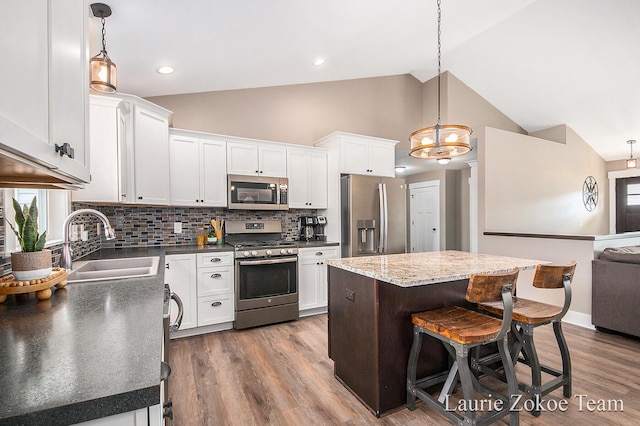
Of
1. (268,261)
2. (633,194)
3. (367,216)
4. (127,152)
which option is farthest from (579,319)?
(127,152)

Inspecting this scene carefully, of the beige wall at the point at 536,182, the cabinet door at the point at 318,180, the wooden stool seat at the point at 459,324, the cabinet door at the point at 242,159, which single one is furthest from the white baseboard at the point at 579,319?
the cabinet door at the point at 242,159

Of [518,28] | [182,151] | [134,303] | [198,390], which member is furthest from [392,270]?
[518,28]

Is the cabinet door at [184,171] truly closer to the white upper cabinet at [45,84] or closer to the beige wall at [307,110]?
the beige wall at [307,110]

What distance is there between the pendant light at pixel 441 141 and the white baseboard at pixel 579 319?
8.40 ft


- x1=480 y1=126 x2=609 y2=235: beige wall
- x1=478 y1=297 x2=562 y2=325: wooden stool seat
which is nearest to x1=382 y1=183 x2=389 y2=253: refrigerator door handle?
x1=480 y1=126 x2=609 y2=235: beige wall

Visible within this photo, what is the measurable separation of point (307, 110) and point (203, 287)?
275 cm

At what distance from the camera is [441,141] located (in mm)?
2533

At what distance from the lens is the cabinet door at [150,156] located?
2941 mm

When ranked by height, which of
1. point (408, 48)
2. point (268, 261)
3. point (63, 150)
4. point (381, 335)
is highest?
point (408, 48)

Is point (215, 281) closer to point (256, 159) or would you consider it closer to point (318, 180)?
point (256, 159)

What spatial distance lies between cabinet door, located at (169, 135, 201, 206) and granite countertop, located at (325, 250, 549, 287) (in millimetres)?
1985

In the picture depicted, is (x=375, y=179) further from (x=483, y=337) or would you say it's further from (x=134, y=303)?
(x=134, y=303)

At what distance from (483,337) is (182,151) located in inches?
128

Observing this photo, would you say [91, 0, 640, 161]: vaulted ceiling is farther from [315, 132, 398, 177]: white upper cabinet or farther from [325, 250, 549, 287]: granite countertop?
[325, 250, 549, 287]: granite countertop
